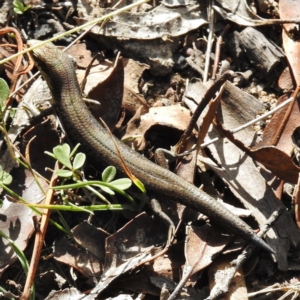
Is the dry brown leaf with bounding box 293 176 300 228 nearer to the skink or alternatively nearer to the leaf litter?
the leaf litter

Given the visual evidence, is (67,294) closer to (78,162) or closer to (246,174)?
(78,162)

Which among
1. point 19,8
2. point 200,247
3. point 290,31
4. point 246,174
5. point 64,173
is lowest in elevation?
point 200,247

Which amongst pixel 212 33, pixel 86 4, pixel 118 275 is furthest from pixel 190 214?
pixel 86 4

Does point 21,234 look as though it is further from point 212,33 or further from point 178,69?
point 212,33

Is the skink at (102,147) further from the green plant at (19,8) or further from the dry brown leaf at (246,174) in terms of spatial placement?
the green plant at (19,8)

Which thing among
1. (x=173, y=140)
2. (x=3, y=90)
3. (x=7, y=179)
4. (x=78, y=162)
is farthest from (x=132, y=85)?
(x=7, y=179)
